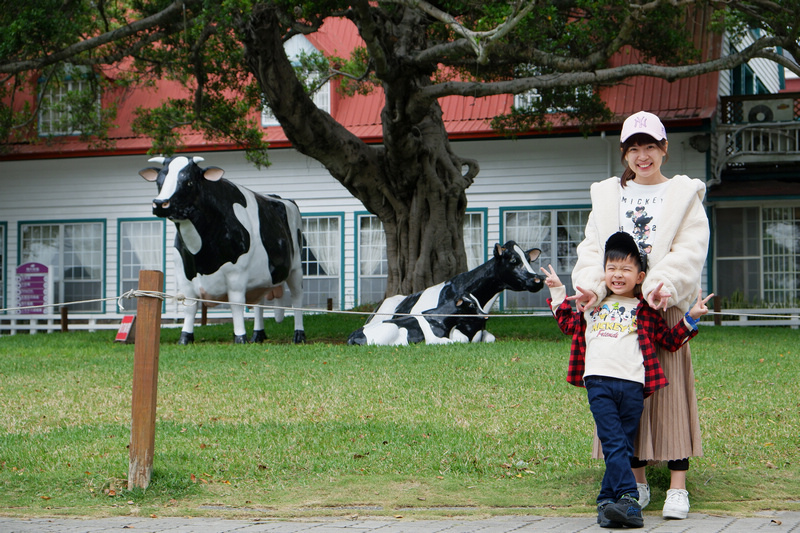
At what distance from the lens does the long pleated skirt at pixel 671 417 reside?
4781 mm

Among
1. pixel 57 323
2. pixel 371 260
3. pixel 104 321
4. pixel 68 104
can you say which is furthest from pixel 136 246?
pixel 371 260

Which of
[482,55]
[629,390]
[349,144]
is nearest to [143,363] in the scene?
[629,390]

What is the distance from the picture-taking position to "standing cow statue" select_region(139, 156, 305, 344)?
12.7 m

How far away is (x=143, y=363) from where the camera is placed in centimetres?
543

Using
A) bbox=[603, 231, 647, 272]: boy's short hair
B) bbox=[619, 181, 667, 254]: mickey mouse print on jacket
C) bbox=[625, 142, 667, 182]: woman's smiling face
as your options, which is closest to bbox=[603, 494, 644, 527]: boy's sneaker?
bbox=[603, 231, 647, 272]: boy's short hair

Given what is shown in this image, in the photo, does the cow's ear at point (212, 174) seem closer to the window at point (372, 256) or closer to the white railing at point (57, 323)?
the white railing at point (57, 323)

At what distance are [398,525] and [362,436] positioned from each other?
7.07 feet

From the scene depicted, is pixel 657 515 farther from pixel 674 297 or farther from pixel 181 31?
pixel 181 31

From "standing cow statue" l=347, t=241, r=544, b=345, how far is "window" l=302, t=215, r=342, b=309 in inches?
426

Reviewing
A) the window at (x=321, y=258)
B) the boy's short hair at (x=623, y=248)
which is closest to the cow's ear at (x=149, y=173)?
the boy's short hair at (x=623, y=248)

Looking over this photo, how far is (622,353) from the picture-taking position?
4672 millimetres

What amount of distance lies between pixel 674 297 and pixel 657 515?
45.0 inches

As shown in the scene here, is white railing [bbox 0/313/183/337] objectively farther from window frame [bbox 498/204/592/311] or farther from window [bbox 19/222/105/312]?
window frame [bbox 498/204/592/311]

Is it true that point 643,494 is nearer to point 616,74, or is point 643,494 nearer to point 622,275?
point 622,275
